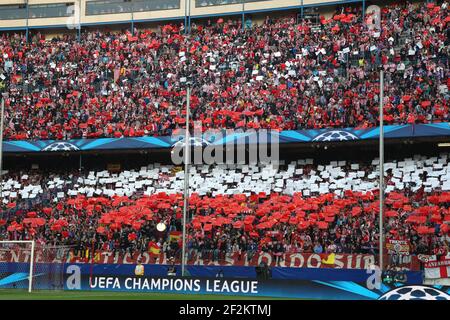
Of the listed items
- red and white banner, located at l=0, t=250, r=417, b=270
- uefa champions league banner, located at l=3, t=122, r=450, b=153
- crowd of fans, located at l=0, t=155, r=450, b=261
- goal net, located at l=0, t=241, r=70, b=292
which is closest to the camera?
goal net, located at l=0, t=241, r=70, b=292

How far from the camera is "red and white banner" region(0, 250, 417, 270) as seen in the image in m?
31.3

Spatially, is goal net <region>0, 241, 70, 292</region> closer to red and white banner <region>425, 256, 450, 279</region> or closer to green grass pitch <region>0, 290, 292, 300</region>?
green grass pitch <region>0, 290, 292, 300</region>

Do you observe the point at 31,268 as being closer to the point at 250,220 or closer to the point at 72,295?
the point at 72,295

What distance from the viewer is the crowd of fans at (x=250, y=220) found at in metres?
34.1

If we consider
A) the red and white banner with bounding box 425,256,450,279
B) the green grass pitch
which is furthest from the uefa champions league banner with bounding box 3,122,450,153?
the green grass pitch

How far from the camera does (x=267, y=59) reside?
47.4 metres

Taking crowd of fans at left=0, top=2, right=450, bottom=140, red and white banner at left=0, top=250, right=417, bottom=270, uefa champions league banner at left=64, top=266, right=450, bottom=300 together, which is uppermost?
crowd of fans at left=0, top=2, right=450, bottom=140

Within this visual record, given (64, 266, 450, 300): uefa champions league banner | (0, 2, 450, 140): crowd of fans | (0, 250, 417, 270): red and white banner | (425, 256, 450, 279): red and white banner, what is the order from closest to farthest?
1. (64, 266, 450, 300): uefa champions league banner
2. (425, 256, 450, 279): red and white banner
3. (0, 250, 417, 270): red and white banner
4. (0, 2, 450, 140): crowd of fans

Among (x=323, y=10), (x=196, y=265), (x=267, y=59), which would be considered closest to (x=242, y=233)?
(x=196, y=265)

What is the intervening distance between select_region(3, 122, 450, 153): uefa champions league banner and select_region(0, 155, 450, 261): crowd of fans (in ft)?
7.53

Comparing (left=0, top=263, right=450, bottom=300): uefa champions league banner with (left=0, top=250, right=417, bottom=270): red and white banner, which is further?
(left=0, top=250, right=417, bottom=270): red and white banner

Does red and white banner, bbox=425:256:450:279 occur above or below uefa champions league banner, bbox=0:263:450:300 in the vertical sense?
above

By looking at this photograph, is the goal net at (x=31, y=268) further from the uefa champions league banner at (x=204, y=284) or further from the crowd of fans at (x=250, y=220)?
the crowd of fans at (x=250, y=220)
